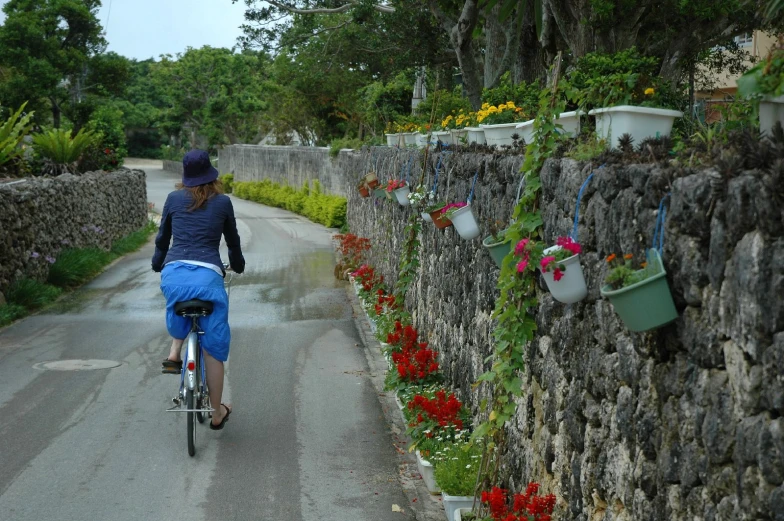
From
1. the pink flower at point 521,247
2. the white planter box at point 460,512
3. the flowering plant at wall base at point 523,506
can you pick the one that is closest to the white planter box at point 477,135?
the pink flower at point 521,247

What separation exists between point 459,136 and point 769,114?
5979 millimetres

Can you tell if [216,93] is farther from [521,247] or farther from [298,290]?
[521,247]

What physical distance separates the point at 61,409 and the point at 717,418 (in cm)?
668

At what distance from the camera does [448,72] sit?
77.8ft

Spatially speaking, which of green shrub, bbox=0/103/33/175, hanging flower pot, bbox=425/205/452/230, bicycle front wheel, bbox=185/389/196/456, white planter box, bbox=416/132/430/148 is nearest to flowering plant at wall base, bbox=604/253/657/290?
hanging flower pot, bbox=425/205/452/230

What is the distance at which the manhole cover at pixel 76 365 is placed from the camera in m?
9.88

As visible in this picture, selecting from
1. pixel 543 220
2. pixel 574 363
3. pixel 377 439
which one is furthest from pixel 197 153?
pixel 574 363

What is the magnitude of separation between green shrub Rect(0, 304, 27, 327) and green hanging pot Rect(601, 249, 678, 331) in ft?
34.6

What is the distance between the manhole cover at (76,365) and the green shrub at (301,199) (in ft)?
57.4

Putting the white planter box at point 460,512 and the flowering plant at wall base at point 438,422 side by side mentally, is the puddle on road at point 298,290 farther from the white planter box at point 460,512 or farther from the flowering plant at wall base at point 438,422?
the white planter box at point 460,512

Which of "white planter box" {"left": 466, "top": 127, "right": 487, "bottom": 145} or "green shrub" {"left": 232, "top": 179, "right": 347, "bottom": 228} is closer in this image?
"white planter box" {"left": 466, "top": 127, "right": 487, "bottom": 145}

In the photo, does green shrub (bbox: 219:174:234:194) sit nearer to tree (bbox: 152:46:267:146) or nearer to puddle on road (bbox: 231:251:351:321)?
tree (bbox: 152:46:267:146)

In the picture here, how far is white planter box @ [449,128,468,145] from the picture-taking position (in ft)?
29.0

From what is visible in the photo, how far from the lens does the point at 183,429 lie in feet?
25.4
